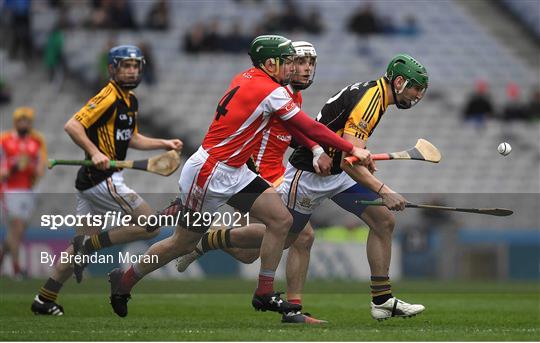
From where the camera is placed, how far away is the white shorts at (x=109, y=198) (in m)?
11.2

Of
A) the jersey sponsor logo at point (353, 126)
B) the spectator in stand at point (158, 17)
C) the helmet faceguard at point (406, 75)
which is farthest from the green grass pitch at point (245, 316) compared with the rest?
the spectator in stand at point (158, 17)

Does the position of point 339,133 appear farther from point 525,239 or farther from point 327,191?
point 525,239

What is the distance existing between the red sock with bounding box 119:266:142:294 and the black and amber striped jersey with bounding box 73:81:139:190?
5.12 feet

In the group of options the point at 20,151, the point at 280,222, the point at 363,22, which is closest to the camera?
the point at 280,222

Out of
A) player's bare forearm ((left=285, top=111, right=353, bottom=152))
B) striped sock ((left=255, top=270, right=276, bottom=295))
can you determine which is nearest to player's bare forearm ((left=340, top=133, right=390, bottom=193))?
player's bare forearm ((left=285, top=111, right=353, bottom=152))

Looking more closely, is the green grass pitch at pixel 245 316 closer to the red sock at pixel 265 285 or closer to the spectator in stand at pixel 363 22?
the red sock at pixel 265 285

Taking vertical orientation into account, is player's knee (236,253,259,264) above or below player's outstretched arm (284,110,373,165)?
below

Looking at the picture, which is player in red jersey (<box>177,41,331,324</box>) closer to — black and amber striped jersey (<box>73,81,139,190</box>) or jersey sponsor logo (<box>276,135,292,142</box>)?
jersey sponsor logo (<box>276,135,292,142</box>)

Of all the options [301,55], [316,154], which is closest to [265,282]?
[316,154]

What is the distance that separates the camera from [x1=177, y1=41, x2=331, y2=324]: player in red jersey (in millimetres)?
10117

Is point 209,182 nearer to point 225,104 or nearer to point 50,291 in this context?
point 225,104

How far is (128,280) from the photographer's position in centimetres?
996

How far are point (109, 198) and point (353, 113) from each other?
2753 millimetres

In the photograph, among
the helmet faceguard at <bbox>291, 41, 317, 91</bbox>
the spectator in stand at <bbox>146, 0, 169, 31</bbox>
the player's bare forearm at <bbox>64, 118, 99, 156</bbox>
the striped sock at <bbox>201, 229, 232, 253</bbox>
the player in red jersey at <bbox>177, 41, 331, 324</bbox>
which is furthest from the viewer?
the spectator in stand at <bbox>146, 0, 169, 31</bbox>
